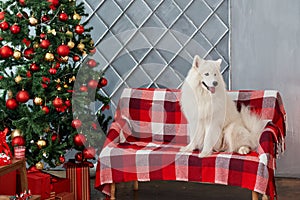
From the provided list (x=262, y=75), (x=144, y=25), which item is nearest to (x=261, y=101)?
(x=262, y=75)

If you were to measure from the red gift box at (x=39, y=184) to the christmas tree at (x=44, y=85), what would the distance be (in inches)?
4.0

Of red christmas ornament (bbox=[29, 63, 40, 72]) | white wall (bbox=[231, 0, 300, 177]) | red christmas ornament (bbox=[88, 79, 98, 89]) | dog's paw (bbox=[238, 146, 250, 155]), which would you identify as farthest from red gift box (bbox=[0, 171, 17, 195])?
white wall (bbox=[231, 0, 300, 177])

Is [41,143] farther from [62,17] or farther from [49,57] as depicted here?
[62,17]

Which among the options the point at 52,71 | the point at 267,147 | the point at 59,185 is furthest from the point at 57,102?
the point at 267,147

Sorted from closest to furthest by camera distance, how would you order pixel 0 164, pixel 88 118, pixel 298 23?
1. pixel 0 164
2. pixel 88 118
3. pixel 298 23

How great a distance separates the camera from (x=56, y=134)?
2.90 m

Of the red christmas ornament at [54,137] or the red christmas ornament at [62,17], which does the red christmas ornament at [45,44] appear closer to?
the red christmas ornament at [62,17]

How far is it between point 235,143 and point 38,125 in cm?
115

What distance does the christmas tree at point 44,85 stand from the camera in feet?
9.05

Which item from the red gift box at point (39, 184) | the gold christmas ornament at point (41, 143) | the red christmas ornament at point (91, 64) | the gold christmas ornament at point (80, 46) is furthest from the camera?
the red christmas ornament at point (91, 64)

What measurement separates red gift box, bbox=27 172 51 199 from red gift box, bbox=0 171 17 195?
86 millimetres

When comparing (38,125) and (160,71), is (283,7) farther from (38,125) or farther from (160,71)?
(38,125)

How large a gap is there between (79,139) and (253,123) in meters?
1.06

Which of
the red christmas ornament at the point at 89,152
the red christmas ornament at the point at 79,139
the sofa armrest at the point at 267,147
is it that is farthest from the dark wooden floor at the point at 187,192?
the sofa armrest at the point at 267,147
